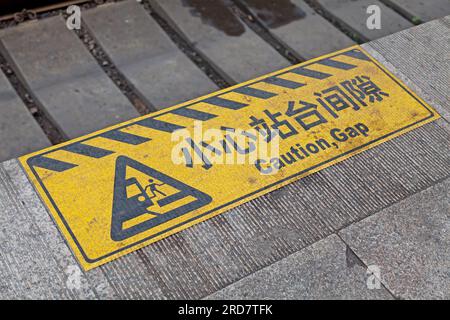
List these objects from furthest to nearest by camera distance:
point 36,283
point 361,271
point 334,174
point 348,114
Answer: point 348,114, point 334,174, point 361,271, point 36,283

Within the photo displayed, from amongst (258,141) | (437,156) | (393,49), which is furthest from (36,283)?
(393,49)

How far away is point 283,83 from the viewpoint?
4.21m

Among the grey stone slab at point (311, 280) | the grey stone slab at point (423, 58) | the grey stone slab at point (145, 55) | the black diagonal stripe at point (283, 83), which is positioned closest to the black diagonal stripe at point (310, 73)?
the black diagonal stripe at point (283, 83)

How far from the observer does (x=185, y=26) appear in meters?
4.66

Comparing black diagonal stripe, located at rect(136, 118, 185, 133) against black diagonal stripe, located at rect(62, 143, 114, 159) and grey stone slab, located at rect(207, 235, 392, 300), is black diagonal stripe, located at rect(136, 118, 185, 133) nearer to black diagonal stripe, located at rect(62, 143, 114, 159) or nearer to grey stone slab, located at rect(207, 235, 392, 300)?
black diagonal stripe, located at rect(62, 143, 114, 159)

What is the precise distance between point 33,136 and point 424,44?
3174mm

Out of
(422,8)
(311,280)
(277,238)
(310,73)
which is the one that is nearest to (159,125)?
(277,238)

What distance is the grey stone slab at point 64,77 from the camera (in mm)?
3893

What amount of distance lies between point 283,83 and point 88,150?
4.98 feet

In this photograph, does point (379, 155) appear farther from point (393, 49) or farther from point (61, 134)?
point (61, 134)

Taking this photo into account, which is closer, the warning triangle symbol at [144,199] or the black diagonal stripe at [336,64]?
the warning triangle symbol at [144,199]

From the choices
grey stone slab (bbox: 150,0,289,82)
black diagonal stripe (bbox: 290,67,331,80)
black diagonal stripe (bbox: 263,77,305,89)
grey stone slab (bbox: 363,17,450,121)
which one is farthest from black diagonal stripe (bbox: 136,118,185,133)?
grey stone slab (bbox: 363,17,450,121)

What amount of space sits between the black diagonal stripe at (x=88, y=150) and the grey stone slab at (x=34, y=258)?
0.39m

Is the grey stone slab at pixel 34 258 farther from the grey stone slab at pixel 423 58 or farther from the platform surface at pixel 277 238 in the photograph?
the grey stone slab at pixel 423 58
